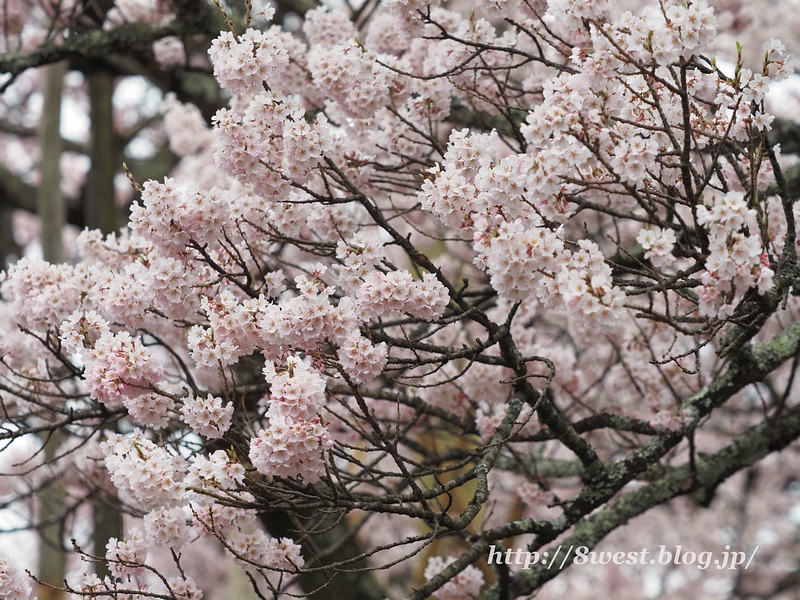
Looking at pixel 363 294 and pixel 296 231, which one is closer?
pixel 363 294

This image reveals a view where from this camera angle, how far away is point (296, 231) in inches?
121

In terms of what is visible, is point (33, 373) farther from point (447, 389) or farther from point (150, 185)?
point (447, 389)

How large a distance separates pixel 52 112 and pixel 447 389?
4.66 metres

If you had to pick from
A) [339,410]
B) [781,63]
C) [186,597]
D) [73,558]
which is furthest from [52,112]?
[73,558]

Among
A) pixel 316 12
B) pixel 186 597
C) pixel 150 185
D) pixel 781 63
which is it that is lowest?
pixel 186 597

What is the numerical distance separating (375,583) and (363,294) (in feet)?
12.2

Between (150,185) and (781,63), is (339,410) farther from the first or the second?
(781,63)

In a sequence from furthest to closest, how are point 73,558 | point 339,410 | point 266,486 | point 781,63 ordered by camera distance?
1. point 73,558
2. point 339,410
3. point 781,63
4. point 266,486

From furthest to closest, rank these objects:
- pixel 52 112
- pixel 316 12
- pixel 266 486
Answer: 1. pixel 52 112
2. pixel 316 12
3. pixel 266 486

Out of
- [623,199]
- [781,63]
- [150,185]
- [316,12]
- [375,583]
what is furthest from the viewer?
[375,583]

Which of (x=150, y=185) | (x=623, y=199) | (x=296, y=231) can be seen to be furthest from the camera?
(x=296, y=231)

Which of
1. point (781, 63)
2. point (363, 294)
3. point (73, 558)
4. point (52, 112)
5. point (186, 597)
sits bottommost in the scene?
point (186, 597)

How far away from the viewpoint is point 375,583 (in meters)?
5.49

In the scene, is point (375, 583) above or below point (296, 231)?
below
